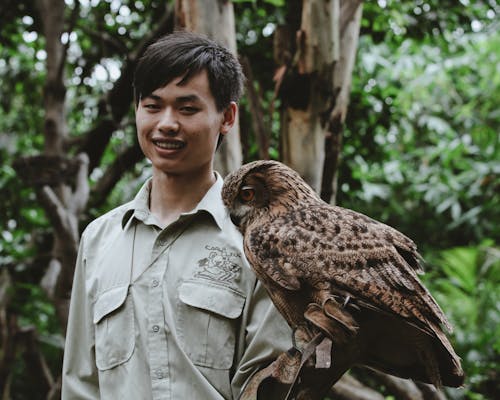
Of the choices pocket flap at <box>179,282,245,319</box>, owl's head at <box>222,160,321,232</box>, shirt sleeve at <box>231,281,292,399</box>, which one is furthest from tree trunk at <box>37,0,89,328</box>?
owl's head at <box>222,160,321,232</box>

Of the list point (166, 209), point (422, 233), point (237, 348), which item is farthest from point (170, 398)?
point (422, 233)

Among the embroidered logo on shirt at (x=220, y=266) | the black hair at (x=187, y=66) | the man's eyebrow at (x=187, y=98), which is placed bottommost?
the embroidered logo on shirt at (x=220, y=266)

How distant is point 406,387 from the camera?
312cm

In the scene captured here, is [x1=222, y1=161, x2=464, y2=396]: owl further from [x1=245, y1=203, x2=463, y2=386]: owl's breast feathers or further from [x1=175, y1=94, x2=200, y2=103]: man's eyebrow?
[x1=175, y1=94, x2=200, y2=103]: man's eyebrow

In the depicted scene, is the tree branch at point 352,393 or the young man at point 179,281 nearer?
the young man at point 179,281

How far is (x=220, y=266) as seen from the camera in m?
1.69

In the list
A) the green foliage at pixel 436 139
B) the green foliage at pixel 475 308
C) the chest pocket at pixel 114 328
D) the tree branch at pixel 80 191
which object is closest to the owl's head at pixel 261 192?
the chest pocket at pixel 114 328

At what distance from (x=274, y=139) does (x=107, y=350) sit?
2380mm

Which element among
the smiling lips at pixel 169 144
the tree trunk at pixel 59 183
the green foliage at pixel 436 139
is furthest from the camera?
the green foliage at pixel 436 139

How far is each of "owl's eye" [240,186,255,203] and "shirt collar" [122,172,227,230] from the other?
265 millimetres

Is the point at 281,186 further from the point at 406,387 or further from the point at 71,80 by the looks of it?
the point at 71,80

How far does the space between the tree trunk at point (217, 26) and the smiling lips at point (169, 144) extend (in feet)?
3.34

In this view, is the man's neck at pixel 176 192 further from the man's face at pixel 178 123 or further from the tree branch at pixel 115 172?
the tree branch at pixel 115 172

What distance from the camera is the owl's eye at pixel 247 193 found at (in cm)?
143
